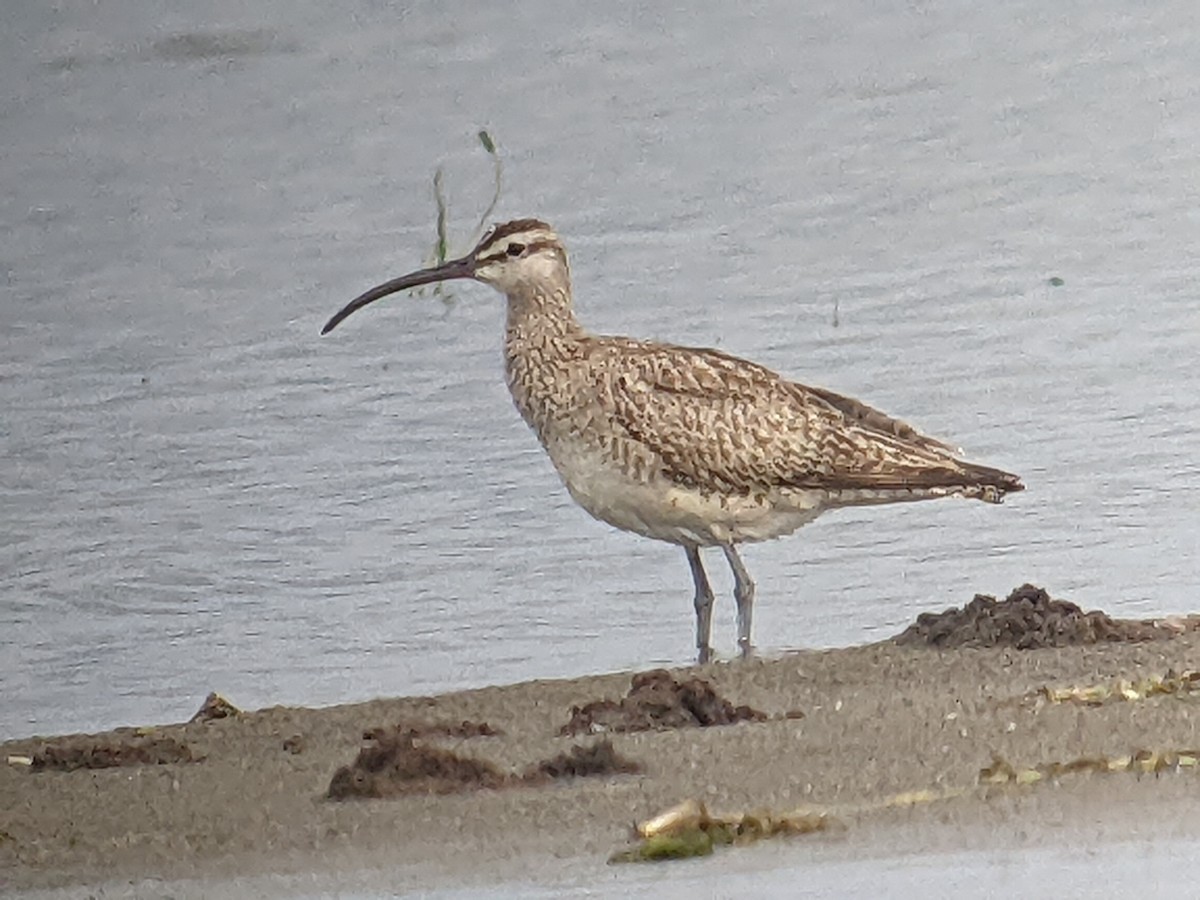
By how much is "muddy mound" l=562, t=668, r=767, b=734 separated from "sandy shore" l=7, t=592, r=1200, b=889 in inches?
2.3

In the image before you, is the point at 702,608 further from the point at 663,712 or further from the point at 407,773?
the point at 407,773

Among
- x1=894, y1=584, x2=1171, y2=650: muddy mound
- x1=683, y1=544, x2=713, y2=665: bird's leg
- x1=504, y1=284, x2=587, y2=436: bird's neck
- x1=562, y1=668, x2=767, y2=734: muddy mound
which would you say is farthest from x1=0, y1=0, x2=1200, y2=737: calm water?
x1=562, y1=668, x2=767, y2=734: muddy mound

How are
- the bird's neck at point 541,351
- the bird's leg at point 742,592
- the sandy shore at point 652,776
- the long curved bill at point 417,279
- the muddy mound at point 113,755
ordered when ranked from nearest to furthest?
1. the sandy shore at point 652,776
2. the muddy mound at point 113,755
3. the bird's leg at point 742,592
4. the bird's neck at point 541,351
5. the long curved bill at point 417,279

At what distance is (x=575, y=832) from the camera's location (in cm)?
622

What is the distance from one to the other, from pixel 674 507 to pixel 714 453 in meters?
0.17

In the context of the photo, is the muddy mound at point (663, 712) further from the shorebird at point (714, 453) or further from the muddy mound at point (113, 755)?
the shorebird at point (714, 453)

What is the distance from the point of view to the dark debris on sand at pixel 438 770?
6.72 meters

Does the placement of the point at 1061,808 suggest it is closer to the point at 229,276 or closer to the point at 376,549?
the point at 376,549

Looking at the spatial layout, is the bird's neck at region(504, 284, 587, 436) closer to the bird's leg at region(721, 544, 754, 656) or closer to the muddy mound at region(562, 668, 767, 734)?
the bird's leg at region(721, 544, 754, 656)

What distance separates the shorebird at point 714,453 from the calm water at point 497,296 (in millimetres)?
354

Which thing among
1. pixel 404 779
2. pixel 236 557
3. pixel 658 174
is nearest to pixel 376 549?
pixel 236 557

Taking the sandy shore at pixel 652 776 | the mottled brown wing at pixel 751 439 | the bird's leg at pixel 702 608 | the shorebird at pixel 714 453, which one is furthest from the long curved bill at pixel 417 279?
the sandy shore at pixel 652 776

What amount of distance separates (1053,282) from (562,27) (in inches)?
68.9

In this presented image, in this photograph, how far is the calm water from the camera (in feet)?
30.5
